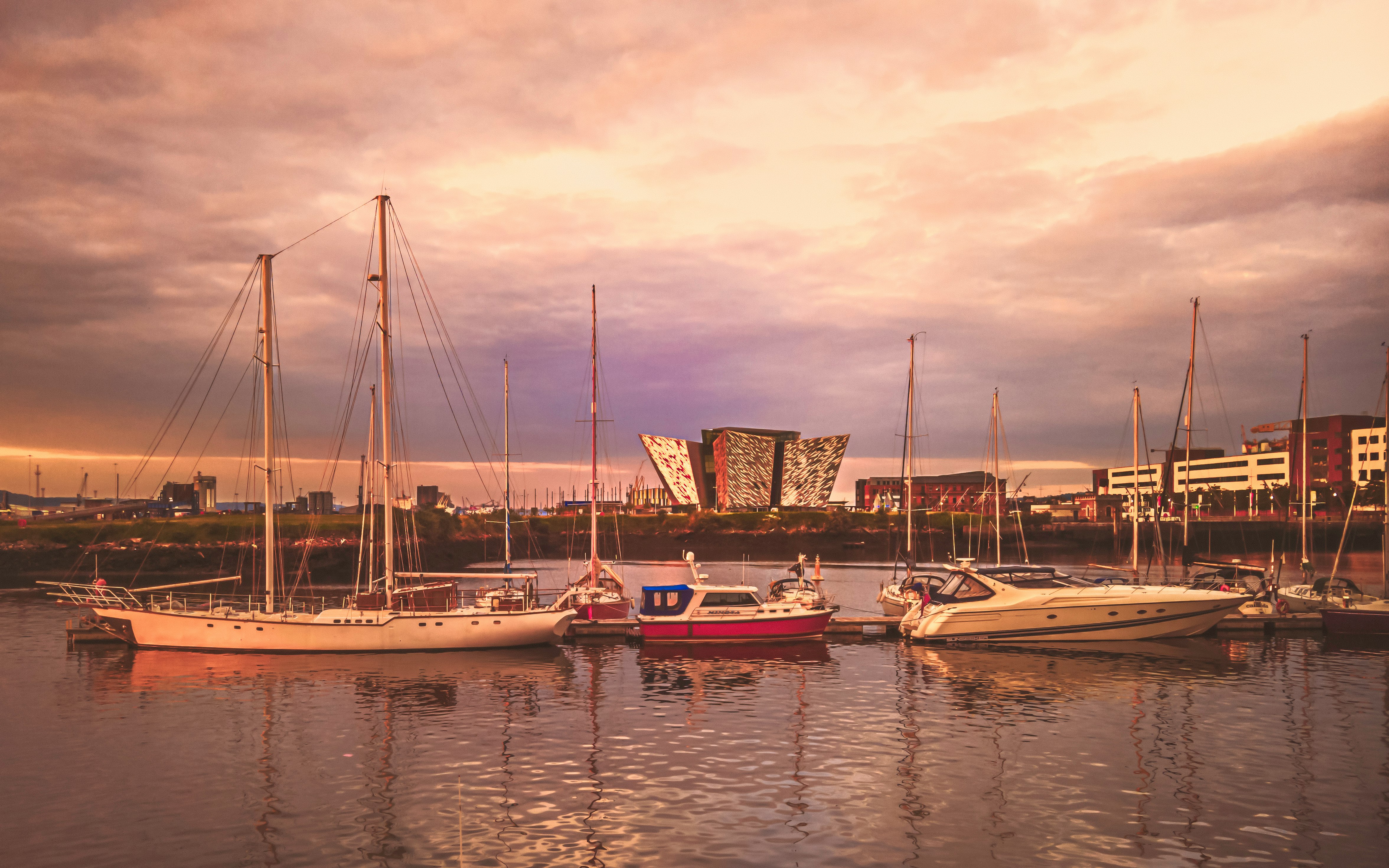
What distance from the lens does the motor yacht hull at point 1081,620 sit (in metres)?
37.8

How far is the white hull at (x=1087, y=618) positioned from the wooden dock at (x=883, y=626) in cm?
272

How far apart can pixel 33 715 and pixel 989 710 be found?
27878mm

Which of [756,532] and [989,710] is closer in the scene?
[989,710]

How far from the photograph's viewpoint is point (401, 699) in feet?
90.8

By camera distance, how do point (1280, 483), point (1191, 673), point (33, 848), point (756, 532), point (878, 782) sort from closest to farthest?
point (33, 848) < point (878, 782) < point (1191, 673) < point (756, 532) < point (1280, 483)

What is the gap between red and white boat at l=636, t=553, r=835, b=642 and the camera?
125 feet

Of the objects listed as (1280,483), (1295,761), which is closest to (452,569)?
(1295,761)

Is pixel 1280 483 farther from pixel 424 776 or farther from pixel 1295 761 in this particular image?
pixel 424 776

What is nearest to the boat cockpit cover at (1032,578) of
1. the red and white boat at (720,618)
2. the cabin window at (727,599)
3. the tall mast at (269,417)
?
the red and white boat at (720,618)

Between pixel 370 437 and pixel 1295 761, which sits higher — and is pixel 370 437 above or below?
above

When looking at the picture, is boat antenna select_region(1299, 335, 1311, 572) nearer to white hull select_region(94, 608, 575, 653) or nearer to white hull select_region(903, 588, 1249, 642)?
white hull select_region(903, 588, 1249, 642)

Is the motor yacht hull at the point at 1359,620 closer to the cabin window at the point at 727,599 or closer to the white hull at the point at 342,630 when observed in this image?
the cabin window at the point at 727,599

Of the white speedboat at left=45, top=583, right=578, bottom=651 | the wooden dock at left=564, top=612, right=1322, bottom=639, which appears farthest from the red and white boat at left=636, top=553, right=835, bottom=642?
the white speedboat at left=45, top=583, right=578, bottom=651

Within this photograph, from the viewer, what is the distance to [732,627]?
38.4 metres
